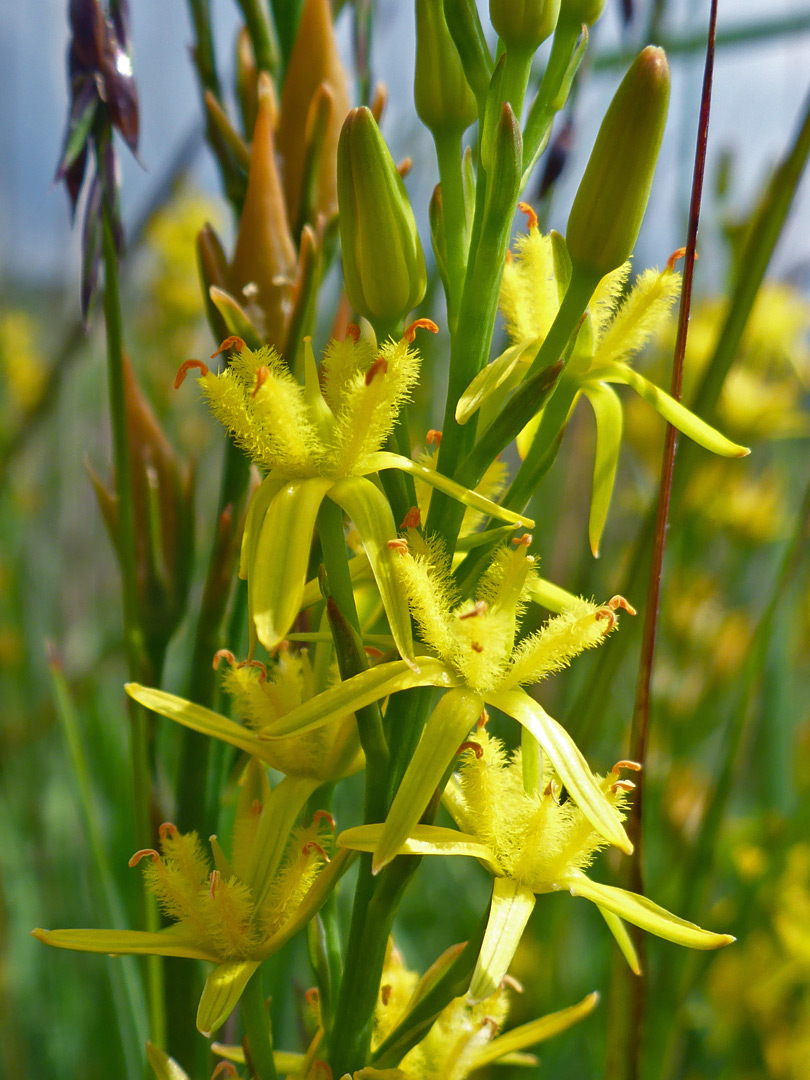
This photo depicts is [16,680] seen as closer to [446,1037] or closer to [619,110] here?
[446,1037]

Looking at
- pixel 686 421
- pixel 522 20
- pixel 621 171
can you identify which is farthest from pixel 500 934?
pixel 522 20

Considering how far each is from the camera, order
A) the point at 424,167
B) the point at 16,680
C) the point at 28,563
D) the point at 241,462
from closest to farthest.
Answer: the point at 241,462, the point at 424,167, the point at 16,680, the point at 28,563

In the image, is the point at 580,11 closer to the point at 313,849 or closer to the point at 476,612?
the point at 476,612

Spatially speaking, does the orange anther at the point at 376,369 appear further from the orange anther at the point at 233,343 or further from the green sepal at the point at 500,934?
the green sepal at the point at 500,934

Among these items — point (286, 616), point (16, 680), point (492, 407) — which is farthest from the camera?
point (16, 680)

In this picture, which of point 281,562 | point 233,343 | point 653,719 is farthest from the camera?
point 653,719

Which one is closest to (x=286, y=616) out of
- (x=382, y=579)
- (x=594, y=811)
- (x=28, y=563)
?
(x=382, y=579)
